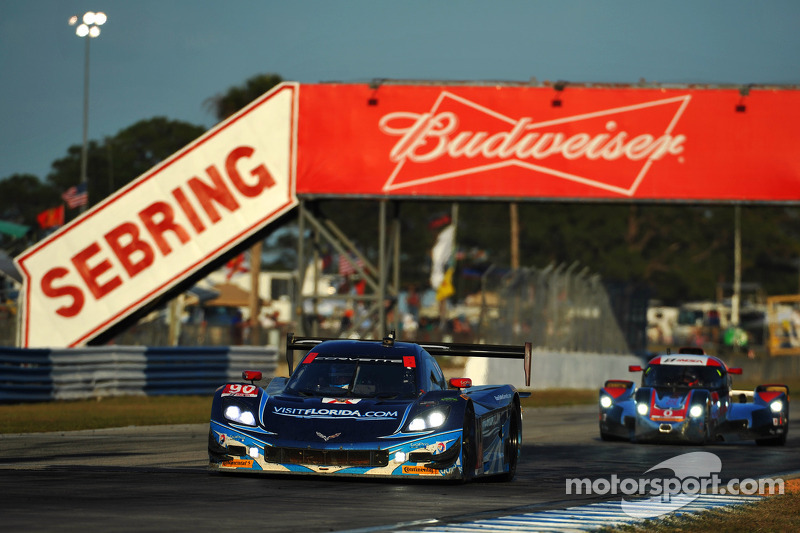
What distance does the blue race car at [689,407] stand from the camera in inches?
696

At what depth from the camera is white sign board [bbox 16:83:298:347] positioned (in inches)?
1069

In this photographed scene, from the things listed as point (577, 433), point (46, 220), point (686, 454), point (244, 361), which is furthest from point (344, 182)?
point (46, 220)

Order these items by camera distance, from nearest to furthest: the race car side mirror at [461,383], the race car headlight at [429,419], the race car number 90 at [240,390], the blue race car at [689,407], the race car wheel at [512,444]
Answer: the race car headlight at [429,419]
the race car number 90 at [240,390]
the race car side mirror at [461,383]
the race car wheel at [512,444]
the blue race car at [689,407]

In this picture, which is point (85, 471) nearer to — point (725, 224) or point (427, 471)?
point (427, 471)

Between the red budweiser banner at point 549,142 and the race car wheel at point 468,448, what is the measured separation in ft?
54.5

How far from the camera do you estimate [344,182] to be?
27500mm

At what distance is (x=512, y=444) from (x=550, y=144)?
51.3 ft

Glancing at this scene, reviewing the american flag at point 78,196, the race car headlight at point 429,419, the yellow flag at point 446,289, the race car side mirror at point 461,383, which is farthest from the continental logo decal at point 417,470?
the yellow flag at point 446,289

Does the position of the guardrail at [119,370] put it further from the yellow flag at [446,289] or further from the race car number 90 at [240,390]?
the yellow flag at [446,289]

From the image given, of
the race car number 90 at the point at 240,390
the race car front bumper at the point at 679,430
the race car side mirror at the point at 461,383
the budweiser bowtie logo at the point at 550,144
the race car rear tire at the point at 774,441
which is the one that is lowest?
the race car rear tire at the point at 774,441

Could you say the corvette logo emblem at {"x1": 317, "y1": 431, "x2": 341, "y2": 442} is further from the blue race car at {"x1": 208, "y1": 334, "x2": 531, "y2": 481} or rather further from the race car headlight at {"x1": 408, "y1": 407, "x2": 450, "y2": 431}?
the race car headlight at {"x1": 408, "y1": 407, "x2": 450, "y2": 431}

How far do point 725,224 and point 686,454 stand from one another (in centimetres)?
8103

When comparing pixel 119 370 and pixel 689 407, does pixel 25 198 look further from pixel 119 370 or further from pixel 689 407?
pixel 689 407

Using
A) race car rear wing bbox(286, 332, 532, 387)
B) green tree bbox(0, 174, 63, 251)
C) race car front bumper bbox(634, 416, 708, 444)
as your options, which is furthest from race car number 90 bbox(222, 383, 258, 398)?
green tree bbox(0, 174, 63, 251)
